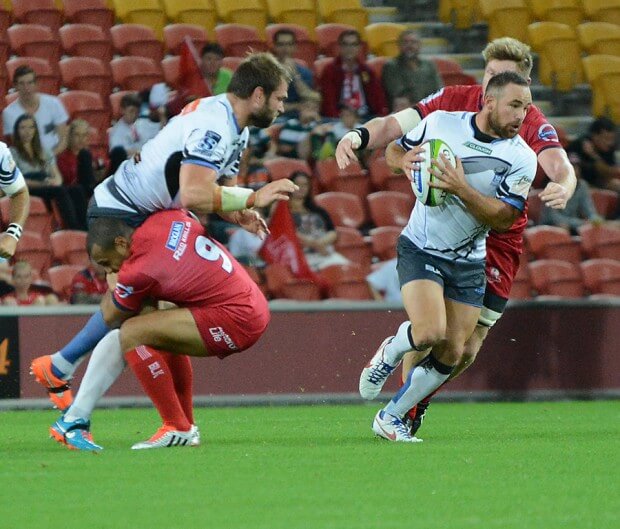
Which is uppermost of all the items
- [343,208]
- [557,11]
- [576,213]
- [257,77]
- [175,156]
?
[257,77]

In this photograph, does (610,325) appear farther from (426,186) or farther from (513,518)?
(513,518)

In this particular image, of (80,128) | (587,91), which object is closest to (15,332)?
(80,128)

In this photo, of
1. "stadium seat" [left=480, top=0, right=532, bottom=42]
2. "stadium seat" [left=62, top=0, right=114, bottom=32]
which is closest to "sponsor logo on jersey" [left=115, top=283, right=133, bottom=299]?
"stadium seat" [left=62, top=0, right=114, bottom=32]

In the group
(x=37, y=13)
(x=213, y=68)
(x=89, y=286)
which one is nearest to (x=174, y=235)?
(x=89, y=286)

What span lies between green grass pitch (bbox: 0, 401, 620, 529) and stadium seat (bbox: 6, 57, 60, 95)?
544 cm

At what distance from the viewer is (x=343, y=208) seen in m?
12.4

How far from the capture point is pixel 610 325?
36.5 ft

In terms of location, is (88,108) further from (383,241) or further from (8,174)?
(8,174)

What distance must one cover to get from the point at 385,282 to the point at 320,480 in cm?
568

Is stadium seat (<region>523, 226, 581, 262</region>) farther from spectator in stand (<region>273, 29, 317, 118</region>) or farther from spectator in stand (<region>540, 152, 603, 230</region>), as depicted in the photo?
spectator in stand (<region>273, 29, 317, 118</region>)

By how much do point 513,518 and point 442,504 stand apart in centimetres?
38

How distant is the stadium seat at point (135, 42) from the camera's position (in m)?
14.0

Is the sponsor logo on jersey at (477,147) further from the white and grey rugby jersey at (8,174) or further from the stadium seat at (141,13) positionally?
the stadium seat at (141,13)

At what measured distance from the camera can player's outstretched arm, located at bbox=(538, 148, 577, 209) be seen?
6.80 metres
